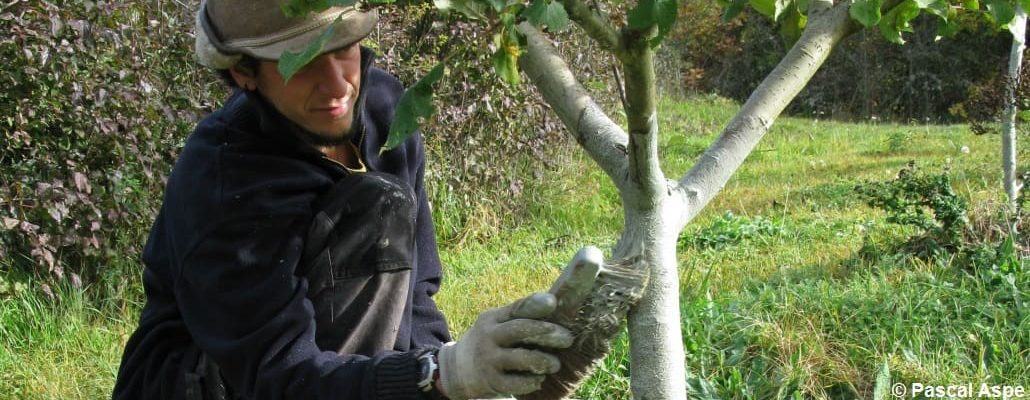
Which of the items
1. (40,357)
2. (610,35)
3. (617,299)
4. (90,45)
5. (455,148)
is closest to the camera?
(610,35)

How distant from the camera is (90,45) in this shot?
3559 millimetres

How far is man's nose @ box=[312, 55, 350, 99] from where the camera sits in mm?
1789

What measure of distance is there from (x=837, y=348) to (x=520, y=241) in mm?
2372

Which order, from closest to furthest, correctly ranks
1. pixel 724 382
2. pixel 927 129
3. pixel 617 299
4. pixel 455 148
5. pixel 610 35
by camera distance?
pixel 610 35 → pixel 617 299 → pixel 724 382 → pixel 455 148 → pixel 927 129

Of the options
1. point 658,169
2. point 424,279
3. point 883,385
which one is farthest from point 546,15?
point 883,385

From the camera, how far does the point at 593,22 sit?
50.9 inches

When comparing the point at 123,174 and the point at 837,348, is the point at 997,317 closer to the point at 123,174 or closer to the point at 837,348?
the point at 837,348

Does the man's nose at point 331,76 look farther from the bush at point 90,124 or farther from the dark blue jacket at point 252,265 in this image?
the bush at point 90,124

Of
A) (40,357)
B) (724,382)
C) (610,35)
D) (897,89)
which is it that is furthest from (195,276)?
(897,89)

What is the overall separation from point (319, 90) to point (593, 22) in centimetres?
72

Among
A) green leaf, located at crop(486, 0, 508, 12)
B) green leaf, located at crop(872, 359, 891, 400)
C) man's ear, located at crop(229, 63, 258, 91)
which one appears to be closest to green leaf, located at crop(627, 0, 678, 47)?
green leaf, located at crop(486, 0, 508, 12)

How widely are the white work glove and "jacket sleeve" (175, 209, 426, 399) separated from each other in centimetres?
19

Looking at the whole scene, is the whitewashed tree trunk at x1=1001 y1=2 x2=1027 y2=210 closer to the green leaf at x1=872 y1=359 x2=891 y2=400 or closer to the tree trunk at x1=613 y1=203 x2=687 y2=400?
the green leaf at x1=872 y1=359 x2=891 y2=400

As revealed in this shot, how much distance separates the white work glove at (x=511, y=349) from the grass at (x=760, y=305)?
1.15 ft
